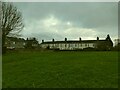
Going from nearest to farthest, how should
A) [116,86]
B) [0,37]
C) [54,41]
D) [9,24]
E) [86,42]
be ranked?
[116,86]
[0,37]
[9,24]
[86,42]
[54,41]

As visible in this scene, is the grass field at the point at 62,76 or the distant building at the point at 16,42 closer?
the grass field at the point at 62,76

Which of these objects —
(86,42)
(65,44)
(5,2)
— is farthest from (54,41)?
(5,2)

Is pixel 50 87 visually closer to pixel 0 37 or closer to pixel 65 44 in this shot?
pixel 0 37

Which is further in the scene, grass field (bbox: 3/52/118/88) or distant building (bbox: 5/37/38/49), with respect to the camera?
distant building (bbox: 5/37/38/49)

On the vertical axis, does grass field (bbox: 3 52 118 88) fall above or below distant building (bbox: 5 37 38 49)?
below

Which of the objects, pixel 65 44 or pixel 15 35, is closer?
pixel 15 35

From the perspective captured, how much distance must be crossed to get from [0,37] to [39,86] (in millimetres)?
36101

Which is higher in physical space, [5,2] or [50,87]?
[5,2]

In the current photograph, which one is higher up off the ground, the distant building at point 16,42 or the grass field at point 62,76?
the distant building at point 16,42

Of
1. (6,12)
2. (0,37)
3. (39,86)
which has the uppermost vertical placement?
(6,12)

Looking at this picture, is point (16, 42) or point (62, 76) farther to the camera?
point (16, 42)

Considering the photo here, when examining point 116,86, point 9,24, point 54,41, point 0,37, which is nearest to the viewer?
point 116,86

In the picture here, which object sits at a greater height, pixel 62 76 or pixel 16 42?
pixel 16 42

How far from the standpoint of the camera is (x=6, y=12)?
52281 mm
